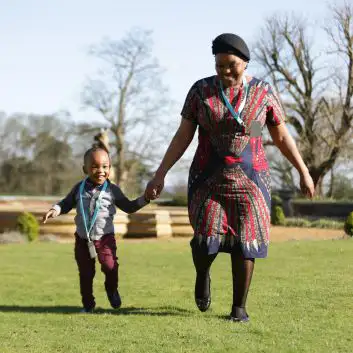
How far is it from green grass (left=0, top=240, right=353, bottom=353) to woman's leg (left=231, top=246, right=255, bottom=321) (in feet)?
0.42

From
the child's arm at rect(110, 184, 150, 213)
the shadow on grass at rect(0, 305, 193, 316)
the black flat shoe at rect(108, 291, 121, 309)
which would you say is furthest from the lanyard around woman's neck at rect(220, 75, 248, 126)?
the black flat shoe at rect(108, 291, 121, 309)

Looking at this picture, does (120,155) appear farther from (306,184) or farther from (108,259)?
(306,184)

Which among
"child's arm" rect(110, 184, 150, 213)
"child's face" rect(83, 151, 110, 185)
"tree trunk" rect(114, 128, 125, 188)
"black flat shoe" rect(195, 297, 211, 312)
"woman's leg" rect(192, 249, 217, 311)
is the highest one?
"tree trunk" rect(114, 128, 125, 188)

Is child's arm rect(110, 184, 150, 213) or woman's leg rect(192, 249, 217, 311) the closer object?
woman's leg rect(192, 249, 217, 311)

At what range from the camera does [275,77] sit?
131 feet

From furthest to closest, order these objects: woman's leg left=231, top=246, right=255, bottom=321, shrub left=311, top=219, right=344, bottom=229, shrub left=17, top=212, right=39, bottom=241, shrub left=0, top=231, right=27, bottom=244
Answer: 1. shrub left=311, top=219, right=344, bottom=229
2. shrub left=17, top=212, right=39, bottom=241
3. shrub left=0, top=231, right=27, bottom=244
4. woman's leg left=231, top=246, right=255, bottom=321

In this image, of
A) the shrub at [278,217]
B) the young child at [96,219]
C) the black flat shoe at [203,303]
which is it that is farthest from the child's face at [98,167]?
the shrub at [278,217]

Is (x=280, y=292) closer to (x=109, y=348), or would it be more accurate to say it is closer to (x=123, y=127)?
(x=109, y=348)

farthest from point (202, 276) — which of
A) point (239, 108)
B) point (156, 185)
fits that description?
point (239, 108)

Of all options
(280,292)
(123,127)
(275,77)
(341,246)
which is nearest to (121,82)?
(123,127)

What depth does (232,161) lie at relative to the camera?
481 centimetres

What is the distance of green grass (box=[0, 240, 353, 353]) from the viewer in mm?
4277

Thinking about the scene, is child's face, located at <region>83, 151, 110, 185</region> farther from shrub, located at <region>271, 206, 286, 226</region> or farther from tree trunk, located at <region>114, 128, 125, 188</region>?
tree trunk, located at <region>114, 128, 125, 188</region>

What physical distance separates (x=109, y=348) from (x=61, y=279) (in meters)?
4.96
